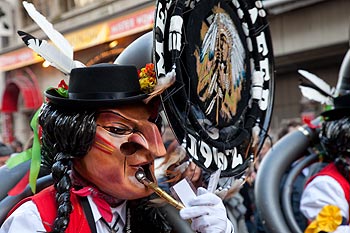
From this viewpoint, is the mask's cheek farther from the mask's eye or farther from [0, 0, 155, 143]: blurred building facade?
[0, 0, 155, 143]: blurred building facade

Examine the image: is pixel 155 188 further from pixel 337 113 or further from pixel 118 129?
pixel 337 113

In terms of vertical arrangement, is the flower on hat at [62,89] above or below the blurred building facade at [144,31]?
above

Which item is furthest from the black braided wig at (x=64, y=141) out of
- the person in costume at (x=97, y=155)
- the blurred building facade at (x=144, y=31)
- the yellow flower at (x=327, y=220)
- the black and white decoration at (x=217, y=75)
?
the blurred building facade at (x=144, y=31)

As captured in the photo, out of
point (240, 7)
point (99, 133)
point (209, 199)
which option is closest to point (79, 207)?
point (99, 133)

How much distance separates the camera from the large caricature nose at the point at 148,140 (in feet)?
5.87

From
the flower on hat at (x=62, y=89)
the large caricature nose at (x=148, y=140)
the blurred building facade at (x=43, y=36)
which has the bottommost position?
the blurred building facade at (x=43, y=36)

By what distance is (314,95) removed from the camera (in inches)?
133

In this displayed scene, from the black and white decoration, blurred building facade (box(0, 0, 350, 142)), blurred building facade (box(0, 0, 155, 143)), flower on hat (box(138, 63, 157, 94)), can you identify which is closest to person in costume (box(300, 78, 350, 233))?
the black and white decoration

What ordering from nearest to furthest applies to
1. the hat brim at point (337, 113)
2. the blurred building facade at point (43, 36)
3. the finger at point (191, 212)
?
the finger at point (191, 212)
the hat brim at point (337, 113)
the blurred building facade at point (43, 36)

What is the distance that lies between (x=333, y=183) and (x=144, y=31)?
23.8ft

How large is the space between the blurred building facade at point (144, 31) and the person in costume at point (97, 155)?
2.92m

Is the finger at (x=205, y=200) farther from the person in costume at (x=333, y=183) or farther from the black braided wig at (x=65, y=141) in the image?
the person in costume at (x=333, y=183)

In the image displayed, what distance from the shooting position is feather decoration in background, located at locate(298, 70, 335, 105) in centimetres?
337

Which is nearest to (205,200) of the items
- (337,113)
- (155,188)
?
(155,188)
